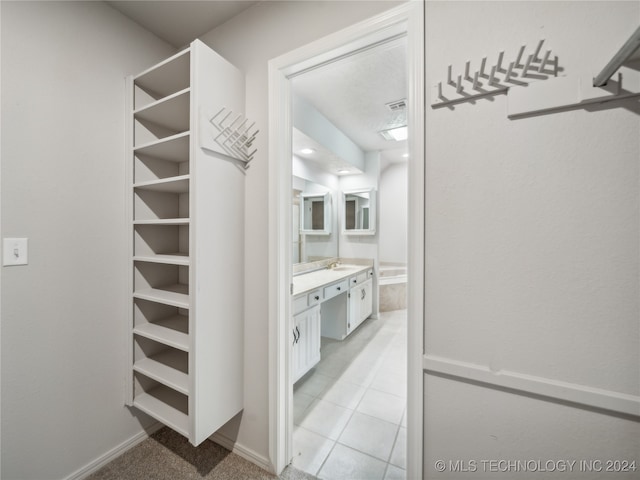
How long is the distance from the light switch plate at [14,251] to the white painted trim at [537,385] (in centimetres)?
184

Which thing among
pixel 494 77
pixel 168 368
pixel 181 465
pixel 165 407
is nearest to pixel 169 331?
pixel 168 368

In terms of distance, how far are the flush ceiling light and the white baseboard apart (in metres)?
3.20

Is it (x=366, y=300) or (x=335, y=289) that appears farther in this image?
(x=366, y=300)

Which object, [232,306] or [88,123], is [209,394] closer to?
[232,306]

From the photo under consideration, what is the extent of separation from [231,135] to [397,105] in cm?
179

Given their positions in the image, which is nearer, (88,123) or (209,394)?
(209,394)

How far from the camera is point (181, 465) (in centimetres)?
145

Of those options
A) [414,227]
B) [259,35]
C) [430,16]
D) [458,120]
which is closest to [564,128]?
[458,120]

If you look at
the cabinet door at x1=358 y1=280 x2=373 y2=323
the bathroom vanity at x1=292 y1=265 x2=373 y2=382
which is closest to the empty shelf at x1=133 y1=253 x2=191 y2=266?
the bathroom vanity at x1=292 y1=265 x2=373 y2=382

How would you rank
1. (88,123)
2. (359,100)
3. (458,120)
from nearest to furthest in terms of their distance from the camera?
(458,120)
(88,123)
(359,100)

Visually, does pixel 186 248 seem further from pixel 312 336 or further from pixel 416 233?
pixel 416 233

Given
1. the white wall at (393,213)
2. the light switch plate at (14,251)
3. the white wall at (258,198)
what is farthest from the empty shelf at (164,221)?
the white wall at (393,213)

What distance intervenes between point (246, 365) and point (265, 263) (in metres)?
0.62

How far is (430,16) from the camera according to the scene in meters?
1.00
